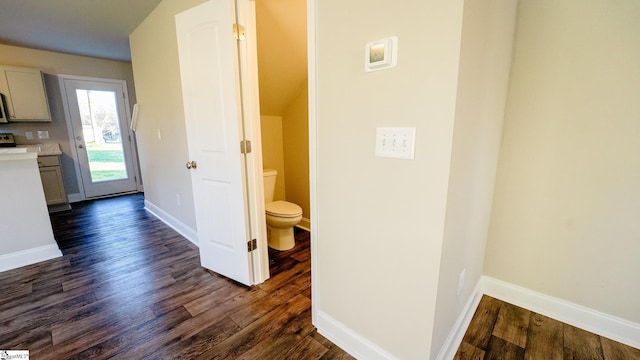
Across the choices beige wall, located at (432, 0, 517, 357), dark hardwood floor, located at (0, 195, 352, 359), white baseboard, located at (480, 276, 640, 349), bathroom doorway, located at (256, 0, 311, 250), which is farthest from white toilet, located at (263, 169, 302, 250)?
white baseboard, located at (480, 276, 640, 349)

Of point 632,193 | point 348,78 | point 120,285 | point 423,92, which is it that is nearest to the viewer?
point 423,92

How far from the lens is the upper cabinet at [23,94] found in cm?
336

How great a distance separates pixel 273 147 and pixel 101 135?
11.5ft

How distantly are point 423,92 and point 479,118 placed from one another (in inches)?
16.6

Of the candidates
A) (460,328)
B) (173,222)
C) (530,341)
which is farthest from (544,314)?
(173,222)

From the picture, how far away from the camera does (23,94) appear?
3.49 metres

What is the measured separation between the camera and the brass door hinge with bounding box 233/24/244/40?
5.31ft

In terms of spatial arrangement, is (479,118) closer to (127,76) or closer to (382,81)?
(382,81)

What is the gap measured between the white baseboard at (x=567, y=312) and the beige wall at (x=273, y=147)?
229 centimetres

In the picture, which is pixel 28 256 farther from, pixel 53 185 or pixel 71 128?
pixel 71 128

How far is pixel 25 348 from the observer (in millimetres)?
1389

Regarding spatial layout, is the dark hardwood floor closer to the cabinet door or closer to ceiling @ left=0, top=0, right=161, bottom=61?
the cabinet door

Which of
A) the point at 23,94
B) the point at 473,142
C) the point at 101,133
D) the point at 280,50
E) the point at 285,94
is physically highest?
the point at 280,50

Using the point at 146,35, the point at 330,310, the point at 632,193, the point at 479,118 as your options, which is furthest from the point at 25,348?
the point at 632,193
